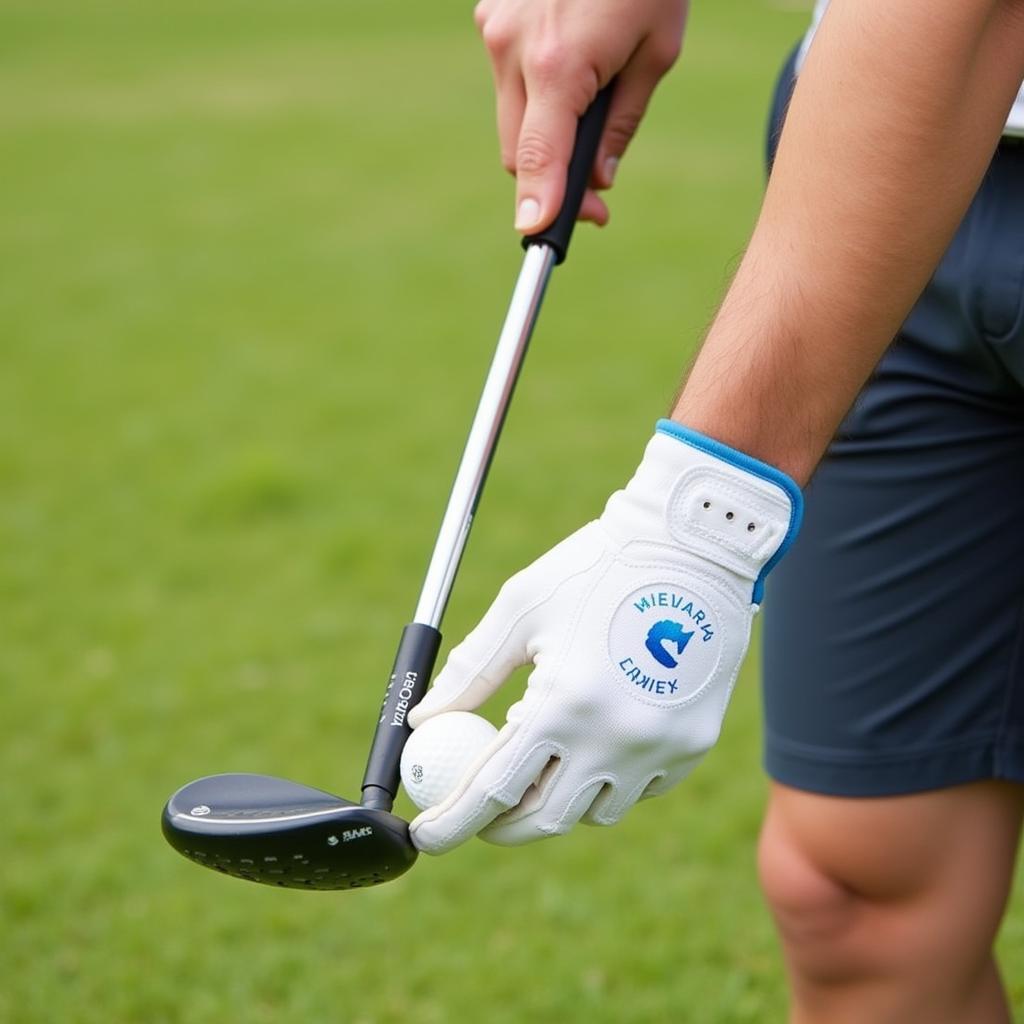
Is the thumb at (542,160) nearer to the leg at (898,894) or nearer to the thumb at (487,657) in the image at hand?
the thumb at (487,657)

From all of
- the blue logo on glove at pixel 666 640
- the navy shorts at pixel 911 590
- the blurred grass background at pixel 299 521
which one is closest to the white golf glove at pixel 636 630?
the blue logo on glove at pixel 666 640

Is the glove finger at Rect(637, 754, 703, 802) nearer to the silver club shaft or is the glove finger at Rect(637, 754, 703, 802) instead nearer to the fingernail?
the silver club shaft

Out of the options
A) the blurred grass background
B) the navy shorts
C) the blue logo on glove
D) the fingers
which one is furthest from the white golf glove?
the fingers

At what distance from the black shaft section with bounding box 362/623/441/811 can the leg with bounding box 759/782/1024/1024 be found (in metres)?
0.59

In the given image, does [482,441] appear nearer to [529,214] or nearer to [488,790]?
[529,214]

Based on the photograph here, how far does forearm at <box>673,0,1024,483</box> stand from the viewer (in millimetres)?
1324

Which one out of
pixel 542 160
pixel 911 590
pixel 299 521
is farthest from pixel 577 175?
pixel 299 521

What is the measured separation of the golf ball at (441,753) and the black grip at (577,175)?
29.4 inches

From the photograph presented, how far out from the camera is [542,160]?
2057 mm

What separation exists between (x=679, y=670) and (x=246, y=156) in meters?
10.9

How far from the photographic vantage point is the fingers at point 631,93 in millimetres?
2180

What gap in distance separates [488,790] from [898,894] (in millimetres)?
730

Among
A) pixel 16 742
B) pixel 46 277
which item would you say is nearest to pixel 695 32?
pixel 46 277

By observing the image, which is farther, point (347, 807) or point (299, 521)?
point (299, 521)
